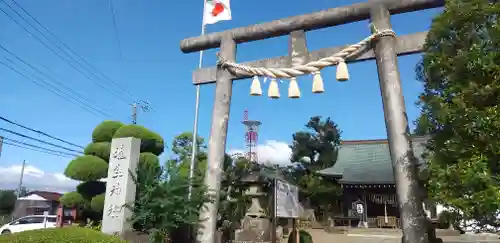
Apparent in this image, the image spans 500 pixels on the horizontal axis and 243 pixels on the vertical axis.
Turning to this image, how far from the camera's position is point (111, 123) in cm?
1563

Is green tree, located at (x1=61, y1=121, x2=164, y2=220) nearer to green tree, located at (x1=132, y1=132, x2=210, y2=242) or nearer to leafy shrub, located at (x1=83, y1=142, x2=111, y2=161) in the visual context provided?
leafy shrub, located at (x1=83, y1=142, x2=111, y2=161)

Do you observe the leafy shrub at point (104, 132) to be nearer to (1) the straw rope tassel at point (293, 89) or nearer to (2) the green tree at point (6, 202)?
(1) the straw rope tassel at point (293, 89)

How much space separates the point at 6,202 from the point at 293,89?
121 feet

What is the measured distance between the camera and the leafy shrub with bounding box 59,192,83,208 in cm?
1476

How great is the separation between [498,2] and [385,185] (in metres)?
20.7

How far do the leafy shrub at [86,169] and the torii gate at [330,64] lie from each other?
326 inches

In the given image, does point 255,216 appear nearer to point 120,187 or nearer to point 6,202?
point 120,187

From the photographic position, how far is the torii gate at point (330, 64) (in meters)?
5.48

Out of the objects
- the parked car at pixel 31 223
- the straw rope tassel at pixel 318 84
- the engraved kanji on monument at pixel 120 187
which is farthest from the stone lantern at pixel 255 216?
the parked car at pixel 31 223

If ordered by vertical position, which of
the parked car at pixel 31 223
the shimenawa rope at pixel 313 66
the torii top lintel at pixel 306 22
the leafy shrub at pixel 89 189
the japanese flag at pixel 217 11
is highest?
the japanese flag at pixel 217 11

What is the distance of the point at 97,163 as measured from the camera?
14.4 m

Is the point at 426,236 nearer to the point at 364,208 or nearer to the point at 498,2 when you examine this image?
the point at 498,2

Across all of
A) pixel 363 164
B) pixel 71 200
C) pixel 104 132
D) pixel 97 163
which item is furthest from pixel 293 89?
pixel 363 164

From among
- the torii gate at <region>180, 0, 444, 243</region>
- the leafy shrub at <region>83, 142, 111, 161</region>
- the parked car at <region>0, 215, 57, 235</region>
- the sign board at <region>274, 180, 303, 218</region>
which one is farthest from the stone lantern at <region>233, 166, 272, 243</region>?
the parked car at <region>0, 215, 57, 235</region>
